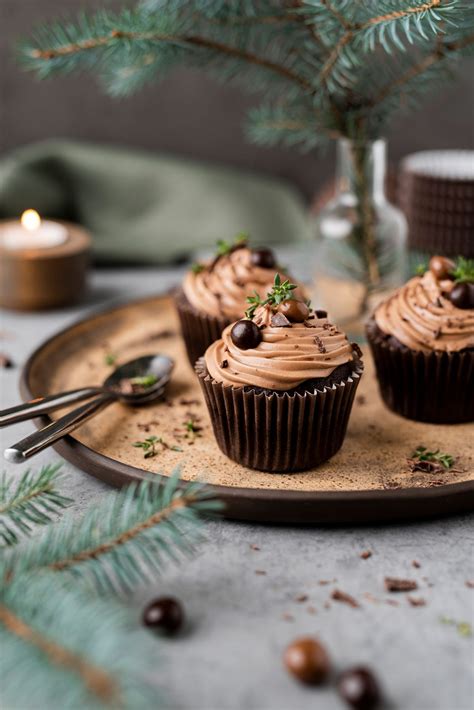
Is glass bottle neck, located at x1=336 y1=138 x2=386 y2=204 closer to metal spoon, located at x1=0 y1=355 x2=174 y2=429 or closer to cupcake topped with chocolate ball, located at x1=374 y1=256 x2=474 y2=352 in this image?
cupcake topped with chocolate ball, located at x1=374 y1=256 x2=474 y2=352

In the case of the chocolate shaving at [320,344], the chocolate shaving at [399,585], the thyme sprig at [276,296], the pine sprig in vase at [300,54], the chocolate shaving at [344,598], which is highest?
the pine sprig in vase at [300,54]

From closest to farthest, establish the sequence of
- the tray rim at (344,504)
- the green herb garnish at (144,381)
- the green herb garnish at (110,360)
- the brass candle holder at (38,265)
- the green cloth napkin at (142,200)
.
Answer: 1. the tray rim at (344,504)
2. the green herb garnish at (144,381)
3. the green herb garnish at (110,360)
4. the brass candle holder at (38,265)
5. the green cloth napkin at (142,200)

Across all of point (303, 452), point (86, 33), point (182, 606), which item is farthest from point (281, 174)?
point (182, 606)

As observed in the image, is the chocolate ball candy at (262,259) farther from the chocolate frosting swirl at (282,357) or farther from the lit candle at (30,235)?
the lit candle at (30,235)

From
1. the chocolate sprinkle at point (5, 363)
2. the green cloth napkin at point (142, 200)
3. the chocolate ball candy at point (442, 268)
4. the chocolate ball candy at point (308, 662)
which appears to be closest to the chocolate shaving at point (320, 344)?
the chocolate ball candy at point (442, 268)

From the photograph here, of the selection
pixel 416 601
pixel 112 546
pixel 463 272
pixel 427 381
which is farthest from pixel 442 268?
pixel 112 546

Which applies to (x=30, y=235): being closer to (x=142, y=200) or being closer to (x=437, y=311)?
(x=142, y=200)
